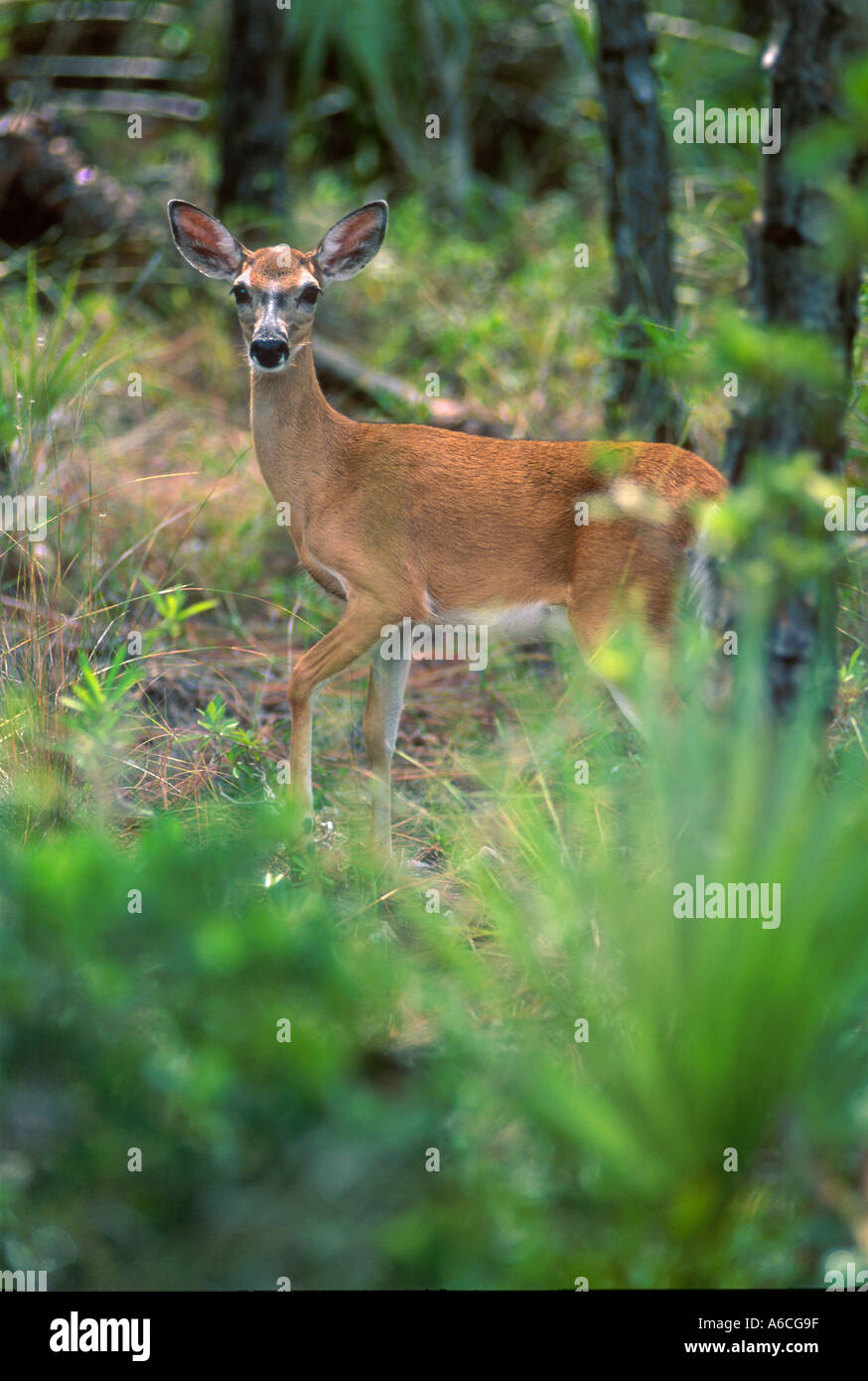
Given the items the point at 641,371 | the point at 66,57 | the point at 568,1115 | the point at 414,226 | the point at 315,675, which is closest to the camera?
the point at 568,1115

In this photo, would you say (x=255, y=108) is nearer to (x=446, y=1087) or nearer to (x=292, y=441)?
(x=292, y=441)

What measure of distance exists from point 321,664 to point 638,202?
9.84ft

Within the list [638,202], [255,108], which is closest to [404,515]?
[638,202]

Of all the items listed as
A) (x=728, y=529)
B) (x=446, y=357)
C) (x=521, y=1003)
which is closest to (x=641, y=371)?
(x=446, y=357)

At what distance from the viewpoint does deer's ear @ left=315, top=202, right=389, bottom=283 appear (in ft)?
16.3

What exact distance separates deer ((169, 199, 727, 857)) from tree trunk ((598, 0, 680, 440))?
4.54 ft

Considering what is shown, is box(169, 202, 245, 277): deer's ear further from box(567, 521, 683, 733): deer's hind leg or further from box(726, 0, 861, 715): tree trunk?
box(726, 0, 861, 715): tree trunk

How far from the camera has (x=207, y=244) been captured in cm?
491

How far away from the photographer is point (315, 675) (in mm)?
4844

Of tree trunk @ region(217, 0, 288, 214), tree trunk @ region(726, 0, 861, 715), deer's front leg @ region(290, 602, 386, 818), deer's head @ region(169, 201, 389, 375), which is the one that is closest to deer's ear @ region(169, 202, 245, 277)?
deer's head @ region(169, 201, 389, 375)

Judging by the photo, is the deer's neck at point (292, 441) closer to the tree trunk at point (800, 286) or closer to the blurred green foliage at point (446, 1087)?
the tree trunk at point (800, 286)

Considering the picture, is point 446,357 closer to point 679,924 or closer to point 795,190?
point 795,190
